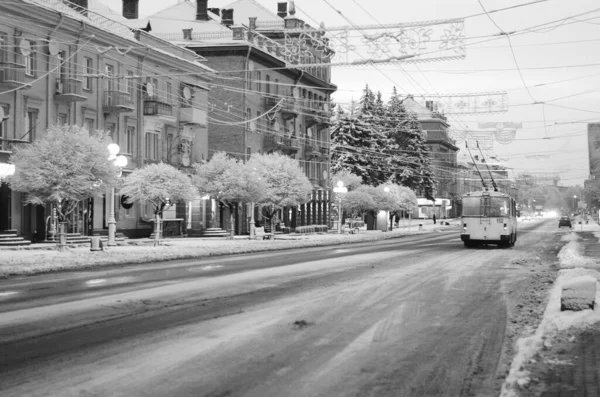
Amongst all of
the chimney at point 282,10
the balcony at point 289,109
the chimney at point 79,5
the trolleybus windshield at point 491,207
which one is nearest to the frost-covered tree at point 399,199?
the balcony at point 289,109

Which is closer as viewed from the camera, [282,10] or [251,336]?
[251,336]

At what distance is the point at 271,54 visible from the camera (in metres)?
64.1

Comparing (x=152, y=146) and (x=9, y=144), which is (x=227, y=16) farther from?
(x=9, y=144)

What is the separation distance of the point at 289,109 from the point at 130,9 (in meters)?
17.3

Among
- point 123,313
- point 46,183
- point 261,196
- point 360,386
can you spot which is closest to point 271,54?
point 261,196

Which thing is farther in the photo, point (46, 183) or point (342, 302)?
point (46, 183)

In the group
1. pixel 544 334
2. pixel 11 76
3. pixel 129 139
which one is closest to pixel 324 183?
pixel 129 139

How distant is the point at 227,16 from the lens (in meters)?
68.0

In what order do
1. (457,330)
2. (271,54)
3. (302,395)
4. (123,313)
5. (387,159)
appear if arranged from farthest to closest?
(387,159)
(271,54)
(123,313)
(457,330)
(302,395)

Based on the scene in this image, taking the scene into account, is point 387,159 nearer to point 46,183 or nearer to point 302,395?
point 46,183

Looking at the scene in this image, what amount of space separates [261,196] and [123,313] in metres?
37.9

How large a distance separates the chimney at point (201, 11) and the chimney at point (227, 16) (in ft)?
5.53

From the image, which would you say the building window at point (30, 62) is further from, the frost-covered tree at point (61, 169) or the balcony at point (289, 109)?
the balcony at point (289, 109)

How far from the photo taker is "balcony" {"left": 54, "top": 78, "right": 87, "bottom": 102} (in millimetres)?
39000
